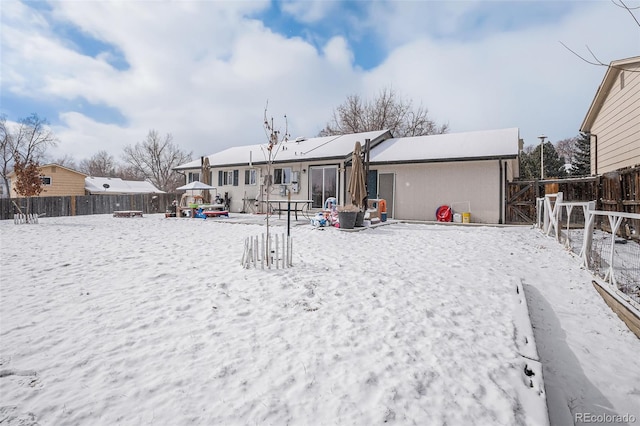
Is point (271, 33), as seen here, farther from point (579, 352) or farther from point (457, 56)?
point (579, 352)

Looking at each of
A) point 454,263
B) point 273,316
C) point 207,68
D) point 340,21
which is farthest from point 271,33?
point 273,316

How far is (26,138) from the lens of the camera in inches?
1422

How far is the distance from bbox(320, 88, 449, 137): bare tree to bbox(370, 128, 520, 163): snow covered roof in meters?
13.4

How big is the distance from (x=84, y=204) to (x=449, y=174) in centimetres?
2154

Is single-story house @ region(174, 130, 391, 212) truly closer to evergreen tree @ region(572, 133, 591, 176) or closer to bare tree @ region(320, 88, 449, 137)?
bare tree @ region(320, 88, 449, 137)

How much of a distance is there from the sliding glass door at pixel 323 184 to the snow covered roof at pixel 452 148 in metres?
2.13

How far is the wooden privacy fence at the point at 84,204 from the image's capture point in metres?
16.4

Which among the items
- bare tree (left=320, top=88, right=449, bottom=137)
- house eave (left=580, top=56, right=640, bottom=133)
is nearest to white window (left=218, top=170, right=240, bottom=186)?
bare tree (left=320, top=88, right=449, bottom=137)

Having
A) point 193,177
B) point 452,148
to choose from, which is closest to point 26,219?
point 193,177

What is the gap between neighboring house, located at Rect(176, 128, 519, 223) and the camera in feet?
39.8

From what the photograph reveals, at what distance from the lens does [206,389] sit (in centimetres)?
205

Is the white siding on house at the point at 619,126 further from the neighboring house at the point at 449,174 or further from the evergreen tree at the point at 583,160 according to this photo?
the evergreen tree at the point at 583,160

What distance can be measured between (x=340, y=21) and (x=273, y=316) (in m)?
9.72

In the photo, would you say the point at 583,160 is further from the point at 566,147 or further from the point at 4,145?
the point at 4,145
